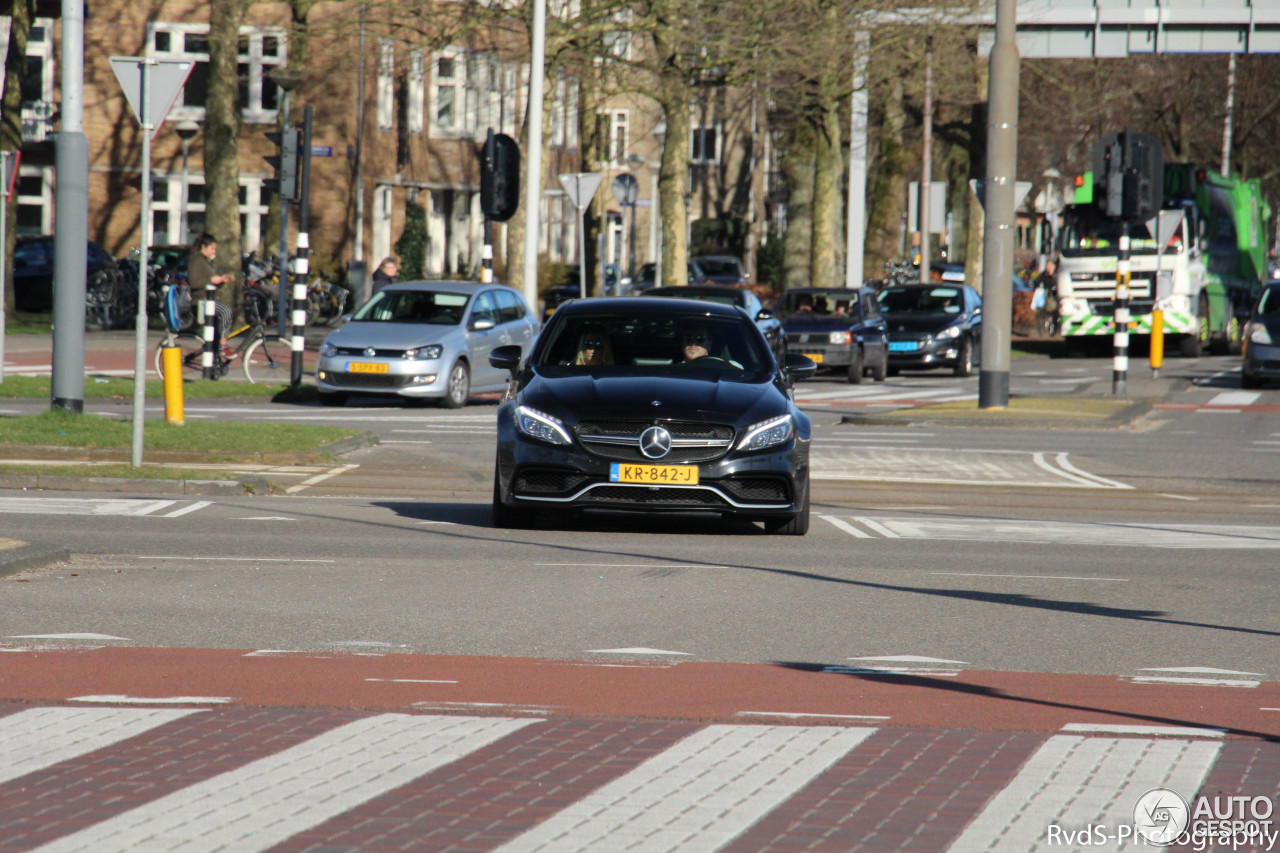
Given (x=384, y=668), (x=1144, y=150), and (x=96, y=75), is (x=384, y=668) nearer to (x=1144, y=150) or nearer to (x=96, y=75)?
(x=1144, y=150)

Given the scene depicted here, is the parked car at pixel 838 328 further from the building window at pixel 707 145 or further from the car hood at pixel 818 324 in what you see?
the building window at pixel 707 145

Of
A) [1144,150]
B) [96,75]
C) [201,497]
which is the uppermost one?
[96,75]

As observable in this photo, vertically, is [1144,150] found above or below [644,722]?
above

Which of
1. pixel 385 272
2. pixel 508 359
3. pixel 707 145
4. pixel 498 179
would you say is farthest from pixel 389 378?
pixel 707 145

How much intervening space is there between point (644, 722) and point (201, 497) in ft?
28.6

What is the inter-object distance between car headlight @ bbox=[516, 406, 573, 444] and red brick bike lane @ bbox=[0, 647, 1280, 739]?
405 cm

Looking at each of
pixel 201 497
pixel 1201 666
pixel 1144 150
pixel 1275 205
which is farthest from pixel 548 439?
pixel 1275 205

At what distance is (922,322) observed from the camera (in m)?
35.1

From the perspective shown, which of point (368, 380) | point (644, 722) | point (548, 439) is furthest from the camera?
point (368, 380)

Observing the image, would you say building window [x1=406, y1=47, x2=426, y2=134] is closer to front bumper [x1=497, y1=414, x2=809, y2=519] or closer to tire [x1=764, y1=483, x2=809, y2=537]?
tire [x1=764, y1=483, x2=809, y2=537]

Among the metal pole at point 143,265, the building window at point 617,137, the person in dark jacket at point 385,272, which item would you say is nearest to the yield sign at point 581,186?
the person in dark jacket at point 385,272

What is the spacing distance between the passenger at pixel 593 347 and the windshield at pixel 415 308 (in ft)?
39.2

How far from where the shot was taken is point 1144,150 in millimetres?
26328

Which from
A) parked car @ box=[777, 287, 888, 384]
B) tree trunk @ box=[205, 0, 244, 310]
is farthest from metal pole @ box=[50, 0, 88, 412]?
tree trunk @ box=[205, 0, 244, 310]
